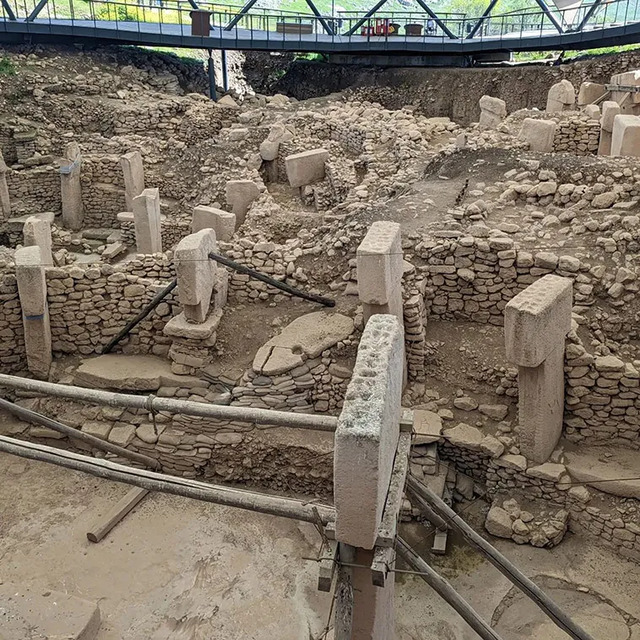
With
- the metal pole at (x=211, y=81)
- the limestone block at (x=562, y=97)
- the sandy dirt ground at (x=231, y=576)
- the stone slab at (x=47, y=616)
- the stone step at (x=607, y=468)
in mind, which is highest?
the metal pole at (x=211, y=81)

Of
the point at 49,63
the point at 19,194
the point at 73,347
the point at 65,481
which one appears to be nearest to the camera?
the point at 65,481

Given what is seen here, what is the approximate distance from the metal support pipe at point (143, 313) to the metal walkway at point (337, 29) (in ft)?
64.7

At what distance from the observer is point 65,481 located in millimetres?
7246

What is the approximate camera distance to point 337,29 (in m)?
28.4

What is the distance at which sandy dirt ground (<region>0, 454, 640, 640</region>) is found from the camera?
219 inches

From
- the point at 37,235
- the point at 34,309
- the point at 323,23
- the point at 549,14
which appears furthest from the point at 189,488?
the point at 323,23

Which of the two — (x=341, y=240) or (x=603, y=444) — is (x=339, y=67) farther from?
(x=603, y=444)

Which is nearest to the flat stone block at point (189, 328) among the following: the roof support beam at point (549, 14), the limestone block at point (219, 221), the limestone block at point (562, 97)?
the limestone block at point (219, 221)

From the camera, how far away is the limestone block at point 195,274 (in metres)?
7.34

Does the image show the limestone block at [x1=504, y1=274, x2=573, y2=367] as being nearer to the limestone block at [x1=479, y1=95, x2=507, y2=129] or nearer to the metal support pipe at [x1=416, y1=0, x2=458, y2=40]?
the limestone block at [x1=479, y1=95, x2=507, y2=129]

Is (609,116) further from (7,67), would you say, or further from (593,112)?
(7,67)

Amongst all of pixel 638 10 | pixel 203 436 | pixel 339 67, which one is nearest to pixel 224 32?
pixel 339 67

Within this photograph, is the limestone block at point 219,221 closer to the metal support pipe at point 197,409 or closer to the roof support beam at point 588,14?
the metal support pipe at point 197,409

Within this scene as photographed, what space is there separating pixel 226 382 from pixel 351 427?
14.6 ft
